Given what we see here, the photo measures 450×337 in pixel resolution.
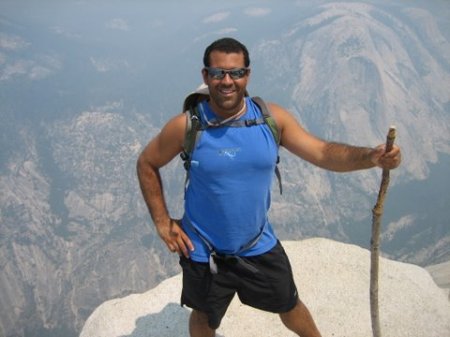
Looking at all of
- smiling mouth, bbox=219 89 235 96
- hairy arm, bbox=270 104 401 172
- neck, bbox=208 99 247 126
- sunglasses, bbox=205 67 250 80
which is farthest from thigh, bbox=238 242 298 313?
sunglasses, bbox=205 67 250 80

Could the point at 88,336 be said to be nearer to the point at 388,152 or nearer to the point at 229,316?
the point at 229,316

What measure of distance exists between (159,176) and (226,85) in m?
1.33

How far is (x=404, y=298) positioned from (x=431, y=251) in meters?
190

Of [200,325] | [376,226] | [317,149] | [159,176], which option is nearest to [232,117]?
[317,149]

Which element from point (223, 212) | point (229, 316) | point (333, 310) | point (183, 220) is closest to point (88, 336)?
point (229, 316)

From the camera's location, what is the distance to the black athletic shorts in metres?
4.77

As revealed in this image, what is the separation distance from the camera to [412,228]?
198 meters

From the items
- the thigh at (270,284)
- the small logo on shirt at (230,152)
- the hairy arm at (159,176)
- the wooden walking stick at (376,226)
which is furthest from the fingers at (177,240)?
the wooden walking stick at (376,226)

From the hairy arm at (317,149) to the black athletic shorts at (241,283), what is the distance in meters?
1.27

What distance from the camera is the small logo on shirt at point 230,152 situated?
4.04 metres

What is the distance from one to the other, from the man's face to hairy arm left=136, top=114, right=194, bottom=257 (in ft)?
1.28

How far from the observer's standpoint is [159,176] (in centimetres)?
464

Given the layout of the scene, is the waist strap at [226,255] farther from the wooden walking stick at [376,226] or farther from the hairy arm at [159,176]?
the wooden walking stick at [376,226]

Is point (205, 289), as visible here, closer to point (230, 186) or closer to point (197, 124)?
point (230, 186)
